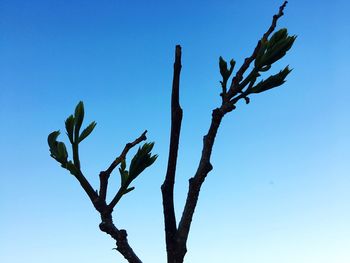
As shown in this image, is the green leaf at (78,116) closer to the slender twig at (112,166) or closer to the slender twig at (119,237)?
the slender twig at (112,166)

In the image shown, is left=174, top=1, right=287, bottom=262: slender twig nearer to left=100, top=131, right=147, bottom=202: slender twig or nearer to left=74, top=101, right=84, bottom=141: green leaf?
left=100, top=131, right=147, bottom=202: slender twig

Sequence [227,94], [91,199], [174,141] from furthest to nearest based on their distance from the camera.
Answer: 1. [227,94]
2. [91,199]
3. [174,141]

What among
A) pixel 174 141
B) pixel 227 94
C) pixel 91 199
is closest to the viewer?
pixel 174 141

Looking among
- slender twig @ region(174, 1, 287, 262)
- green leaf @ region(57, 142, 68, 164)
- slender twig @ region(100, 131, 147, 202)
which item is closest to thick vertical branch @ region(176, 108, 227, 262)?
slender twig @ region(174, 1, 287, 262)

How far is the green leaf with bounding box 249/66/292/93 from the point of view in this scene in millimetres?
3602

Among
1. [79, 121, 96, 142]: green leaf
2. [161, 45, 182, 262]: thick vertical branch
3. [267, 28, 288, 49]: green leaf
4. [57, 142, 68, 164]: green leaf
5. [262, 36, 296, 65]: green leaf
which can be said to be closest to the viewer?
[161, 45, 182, 262]: thick vertical branch

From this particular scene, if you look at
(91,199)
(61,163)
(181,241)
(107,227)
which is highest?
(61,163)

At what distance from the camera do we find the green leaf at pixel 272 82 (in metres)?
3.60

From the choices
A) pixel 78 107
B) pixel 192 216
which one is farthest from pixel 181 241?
pixel 78 107

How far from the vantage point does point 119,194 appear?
3207 mm

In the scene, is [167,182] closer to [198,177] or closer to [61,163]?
[198,177]

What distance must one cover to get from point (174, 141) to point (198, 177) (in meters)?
0.34

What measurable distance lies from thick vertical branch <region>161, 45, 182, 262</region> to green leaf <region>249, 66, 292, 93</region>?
859 millimetres

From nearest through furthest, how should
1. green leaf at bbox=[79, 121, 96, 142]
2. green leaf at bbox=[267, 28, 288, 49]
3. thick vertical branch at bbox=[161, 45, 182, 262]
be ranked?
1. thick vertical branch at bbox=[161, 45, 182, 262]
2. green leaf at bbox=[79, 121, 96, 142]
3. green leaf at bbox=[267, 28, 288, 49]
